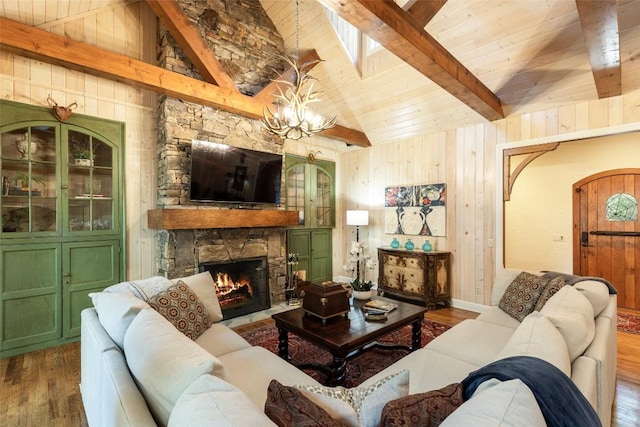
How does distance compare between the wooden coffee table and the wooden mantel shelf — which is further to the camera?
the wooden mantel shelf

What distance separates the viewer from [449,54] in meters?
2.98

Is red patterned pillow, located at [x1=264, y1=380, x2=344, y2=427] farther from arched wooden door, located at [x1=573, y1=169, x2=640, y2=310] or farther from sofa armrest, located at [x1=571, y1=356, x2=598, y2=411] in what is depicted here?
arched wooden door, located at [x1=573, y1=169, x2=640, y2=310]

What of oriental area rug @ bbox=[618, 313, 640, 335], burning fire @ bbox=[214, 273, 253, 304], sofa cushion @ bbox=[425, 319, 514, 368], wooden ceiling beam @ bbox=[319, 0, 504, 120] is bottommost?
oriental area rug @ bbox=[618, 313, 640, 335]

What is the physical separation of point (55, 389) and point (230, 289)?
1948 millimetres

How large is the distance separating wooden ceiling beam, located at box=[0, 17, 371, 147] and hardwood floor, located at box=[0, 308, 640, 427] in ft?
9.27

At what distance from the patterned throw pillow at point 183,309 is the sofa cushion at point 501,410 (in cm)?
182

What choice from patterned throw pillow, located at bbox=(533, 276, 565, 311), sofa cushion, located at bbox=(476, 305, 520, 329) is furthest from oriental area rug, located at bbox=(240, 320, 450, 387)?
patterned throw pillow, located at bbox=(533, 276, 565, 311)

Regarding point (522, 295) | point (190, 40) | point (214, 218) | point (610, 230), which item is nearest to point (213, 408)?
point (522, 295)

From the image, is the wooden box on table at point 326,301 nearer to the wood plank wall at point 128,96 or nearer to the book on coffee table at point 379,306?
the book on coffee table at point 379,306

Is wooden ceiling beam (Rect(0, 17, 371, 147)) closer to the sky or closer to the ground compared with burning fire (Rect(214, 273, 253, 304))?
closer to the sky

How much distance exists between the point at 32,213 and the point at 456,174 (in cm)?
532

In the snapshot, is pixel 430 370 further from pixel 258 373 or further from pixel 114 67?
pixel 114 67

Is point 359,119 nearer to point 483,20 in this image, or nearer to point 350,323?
point 483,20

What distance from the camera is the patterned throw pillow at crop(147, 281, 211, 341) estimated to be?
202 centimetres
